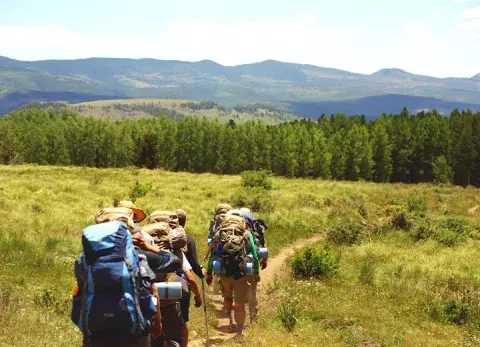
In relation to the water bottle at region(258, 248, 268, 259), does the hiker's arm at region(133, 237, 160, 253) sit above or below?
above

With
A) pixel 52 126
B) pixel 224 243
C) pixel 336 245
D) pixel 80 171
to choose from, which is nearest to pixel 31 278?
pixel 224 243

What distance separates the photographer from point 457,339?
9461mm

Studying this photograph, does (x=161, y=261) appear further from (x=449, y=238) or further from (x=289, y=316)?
(x=449, y=238)

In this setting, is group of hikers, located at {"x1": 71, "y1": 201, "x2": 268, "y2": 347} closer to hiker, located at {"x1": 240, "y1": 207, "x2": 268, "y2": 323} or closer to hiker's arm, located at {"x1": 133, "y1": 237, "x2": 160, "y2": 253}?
hiker's arm, located at {"x1": 133, "y1": 237, "x2": 160, "y2": 253}

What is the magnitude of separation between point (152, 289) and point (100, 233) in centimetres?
93

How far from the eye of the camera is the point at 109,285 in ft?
14.8

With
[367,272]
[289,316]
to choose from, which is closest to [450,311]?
[367,272]

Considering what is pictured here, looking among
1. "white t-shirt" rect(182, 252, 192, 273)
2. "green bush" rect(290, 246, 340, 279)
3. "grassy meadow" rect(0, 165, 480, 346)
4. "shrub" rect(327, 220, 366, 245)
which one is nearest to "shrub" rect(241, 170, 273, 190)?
"grassy meadow" rect(0, 165, 480, 346)

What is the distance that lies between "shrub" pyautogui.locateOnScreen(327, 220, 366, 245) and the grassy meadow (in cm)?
5

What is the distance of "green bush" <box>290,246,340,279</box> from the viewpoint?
1515 centimetres

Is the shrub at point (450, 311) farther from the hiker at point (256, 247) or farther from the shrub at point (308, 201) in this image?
the shrub at point (308, 201)

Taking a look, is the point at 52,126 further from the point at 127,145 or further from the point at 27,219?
the point at 27,219

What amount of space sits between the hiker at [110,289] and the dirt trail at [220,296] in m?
3.89

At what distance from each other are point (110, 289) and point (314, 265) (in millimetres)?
11550
